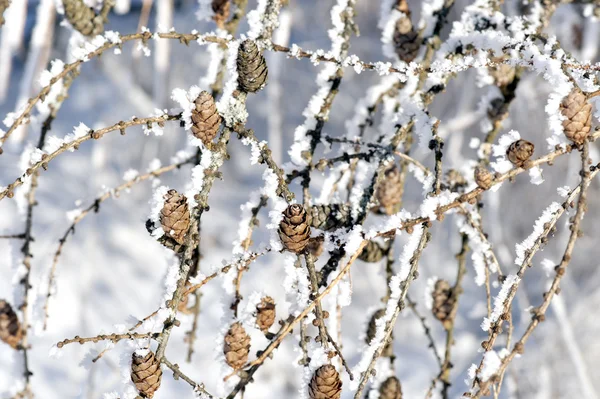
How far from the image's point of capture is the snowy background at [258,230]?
199cm

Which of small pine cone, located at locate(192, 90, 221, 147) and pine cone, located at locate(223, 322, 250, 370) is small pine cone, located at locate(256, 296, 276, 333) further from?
small pine cone, located at locate(192, 90, 221, 147)

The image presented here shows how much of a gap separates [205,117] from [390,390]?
0.43 meters

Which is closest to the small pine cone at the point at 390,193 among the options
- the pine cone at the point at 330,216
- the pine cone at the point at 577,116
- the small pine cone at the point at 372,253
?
the small pine cone at the point at 372,253

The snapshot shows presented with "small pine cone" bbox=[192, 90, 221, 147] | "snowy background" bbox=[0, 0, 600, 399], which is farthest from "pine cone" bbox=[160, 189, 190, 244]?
"snowy background" bbox=[0, 0, 600, 399]

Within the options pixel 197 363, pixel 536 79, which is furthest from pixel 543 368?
pixel 197 363

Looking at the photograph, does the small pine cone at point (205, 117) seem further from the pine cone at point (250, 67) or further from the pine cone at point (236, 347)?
the pine cone at point (236, 347)

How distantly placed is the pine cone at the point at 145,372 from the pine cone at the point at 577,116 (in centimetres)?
41

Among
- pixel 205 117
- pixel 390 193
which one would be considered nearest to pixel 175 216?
pixel 205 117

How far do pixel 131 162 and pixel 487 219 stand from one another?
1.49 m

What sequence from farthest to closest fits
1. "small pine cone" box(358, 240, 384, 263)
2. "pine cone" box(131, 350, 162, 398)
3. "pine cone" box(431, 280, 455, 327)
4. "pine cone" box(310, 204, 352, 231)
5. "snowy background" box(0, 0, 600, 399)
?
"snowy background" box(0, 0, 600, 399), "pine cone" box(431, 280, 455, 327), "small pine cone" box(358, 240, 384, 263), "pine cone" box(310, 204, 352, 231), "pine cone" box(131, 350, 162, 398)

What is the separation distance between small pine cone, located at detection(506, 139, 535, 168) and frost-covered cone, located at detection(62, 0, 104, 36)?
60 centimetres

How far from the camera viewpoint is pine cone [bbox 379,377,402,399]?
31.4 inches

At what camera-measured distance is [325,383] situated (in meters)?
0.53

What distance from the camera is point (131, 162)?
106 inches
